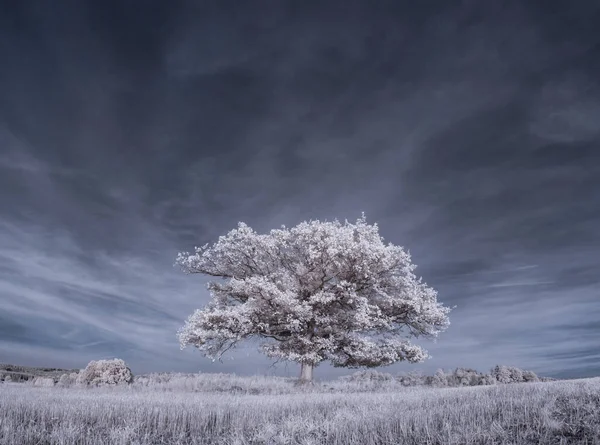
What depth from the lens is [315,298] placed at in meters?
27.8

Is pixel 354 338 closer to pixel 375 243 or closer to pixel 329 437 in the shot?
pixel 375 243

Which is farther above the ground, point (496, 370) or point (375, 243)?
point (375, 243)

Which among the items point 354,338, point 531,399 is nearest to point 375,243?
point 354,338

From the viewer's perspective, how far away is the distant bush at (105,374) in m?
28.2

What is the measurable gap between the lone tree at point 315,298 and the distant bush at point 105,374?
4.23m

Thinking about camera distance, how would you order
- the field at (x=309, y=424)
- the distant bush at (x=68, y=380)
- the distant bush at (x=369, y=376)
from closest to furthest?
the field at (x=309, y=424) → the distant bush at (x=68, y=380) → the distant bush at (x=369, y=376)

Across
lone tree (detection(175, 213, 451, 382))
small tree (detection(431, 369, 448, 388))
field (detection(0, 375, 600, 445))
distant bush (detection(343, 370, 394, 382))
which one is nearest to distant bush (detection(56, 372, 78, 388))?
lone tree (detection(175, 213, 451, 382))

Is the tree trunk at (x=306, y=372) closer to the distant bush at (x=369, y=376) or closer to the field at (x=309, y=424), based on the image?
the distant bush at (x=369, y=376)

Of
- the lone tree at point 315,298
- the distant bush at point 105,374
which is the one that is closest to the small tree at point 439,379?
the lone tree at point 315,298

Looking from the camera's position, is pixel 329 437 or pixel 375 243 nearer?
pixel 329 437

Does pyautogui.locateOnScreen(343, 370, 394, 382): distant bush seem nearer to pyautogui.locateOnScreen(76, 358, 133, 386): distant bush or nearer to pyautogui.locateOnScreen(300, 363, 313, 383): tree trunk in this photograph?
pyautogui.locateOnScreen(300, 363, 313, 383): tree trunk

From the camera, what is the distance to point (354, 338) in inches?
1142

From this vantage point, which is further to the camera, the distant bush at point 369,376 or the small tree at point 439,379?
the distant bush at point 369,376

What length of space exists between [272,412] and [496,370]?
24.5m
